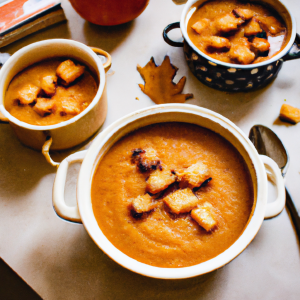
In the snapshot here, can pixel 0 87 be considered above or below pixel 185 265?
above

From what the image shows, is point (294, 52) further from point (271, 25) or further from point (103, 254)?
point (103, 254)

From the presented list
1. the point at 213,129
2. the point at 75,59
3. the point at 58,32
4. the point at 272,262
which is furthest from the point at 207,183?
the point at 58,32

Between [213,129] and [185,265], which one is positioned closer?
[185,265]

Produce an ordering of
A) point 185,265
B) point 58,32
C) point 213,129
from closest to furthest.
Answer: point 185,265 < point 213,129 < point 58,32

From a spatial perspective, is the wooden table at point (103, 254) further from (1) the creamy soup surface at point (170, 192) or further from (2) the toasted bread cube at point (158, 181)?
(2) the toasted bread cube at point (158, 181)

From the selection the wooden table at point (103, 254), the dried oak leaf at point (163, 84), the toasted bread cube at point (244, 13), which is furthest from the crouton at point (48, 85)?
the toasted bread cube at point (244, 13)

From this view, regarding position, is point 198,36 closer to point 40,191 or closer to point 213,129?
point 213,129
